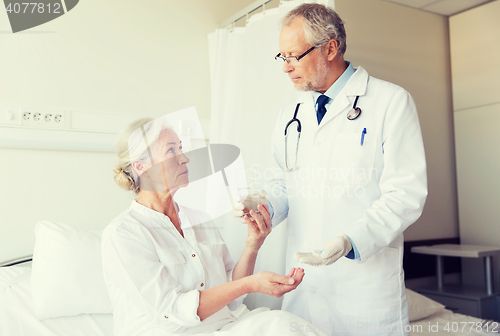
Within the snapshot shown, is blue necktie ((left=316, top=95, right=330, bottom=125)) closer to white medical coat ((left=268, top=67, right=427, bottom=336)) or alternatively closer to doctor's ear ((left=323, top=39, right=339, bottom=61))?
white medical coat ((left=268, top=67, right=427, bottom=336))

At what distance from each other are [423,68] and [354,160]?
2481mm

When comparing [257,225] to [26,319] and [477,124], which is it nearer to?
[26,319]

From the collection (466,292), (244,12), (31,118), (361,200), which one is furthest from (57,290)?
(466,292)

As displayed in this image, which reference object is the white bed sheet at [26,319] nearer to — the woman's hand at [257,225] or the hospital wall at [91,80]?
the hospital wall at [91,80]

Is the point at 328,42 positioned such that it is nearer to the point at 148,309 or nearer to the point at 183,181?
the point at 183,181

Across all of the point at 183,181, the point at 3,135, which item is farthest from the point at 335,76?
the point at 3,135

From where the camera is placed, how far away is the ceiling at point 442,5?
10.9 feet

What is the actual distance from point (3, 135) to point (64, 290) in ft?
2.49

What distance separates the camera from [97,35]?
6.97ft

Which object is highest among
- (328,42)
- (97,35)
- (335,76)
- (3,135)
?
(97,35)

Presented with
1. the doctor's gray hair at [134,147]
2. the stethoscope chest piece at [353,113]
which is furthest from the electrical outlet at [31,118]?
the stethoscope chest piece at [353,113]

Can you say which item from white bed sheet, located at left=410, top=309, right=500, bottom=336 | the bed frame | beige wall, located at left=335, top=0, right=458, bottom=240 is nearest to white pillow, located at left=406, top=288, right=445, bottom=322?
white bed sheet, located at left=410, top=309, right=500, bottom=336

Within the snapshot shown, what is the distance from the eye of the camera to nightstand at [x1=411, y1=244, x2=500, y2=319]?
2717 millimetres

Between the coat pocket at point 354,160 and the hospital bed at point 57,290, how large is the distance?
40.5 inches
